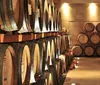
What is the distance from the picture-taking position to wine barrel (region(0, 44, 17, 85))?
1.77 meters

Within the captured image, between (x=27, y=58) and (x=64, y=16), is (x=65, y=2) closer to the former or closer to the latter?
(x=64, y=16)

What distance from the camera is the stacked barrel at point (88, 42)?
44.5ft

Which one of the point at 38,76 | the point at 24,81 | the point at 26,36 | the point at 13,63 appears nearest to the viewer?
the point at 13,63

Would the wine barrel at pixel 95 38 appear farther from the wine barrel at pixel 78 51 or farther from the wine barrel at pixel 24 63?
the wine barrel at pixel 24 63

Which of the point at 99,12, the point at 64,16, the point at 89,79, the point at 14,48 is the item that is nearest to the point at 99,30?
the point at 99,12

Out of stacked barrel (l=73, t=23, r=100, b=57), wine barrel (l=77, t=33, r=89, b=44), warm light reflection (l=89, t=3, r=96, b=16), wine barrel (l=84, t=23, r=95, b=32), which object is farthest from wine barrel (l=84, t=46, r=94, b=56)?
warm light reflection (l=89, t=3, r=96, b=16)

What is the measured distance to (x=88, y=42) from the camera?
13898mm

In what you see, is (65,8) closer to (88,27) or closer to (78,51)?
(88,27)

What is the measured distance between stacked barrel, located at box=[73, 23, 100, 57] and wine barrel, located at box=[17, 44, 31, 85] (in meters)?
10.9

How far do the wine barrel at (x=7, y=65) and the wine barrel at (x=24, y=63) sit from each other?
0.12m

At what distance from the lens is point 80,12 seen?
1465cm

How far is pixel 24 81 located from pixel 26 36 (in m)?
0.56

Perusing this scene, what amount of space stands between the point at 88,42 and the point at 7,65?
1222cm

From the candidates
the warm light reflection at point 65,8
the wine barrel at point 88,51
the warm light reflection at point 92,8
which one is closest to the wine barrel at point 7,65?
the wine barrel at point 88,51
